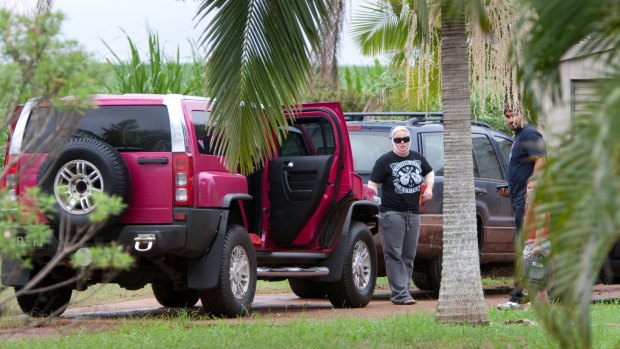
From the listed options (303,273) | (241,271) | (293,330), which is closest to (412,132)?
(303,273)

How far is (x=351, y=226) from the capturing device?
42.4 ft

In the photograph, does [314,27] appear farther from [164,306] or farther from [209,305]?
[164,306]

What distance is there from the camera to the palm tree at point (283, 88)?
898 cm

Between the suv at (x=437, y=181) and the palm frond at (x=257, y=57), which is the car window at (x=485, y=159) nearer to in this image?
the suv at (x=437, y=181)

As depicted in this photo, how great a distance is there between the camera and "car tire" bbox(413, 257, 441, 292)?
14.4m

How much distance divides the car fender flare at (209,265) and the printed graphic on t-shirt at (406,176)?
258cm

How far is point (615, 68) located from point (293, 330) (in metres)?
6.09

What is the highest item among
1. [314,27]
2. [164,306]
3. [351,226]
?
[314,27]

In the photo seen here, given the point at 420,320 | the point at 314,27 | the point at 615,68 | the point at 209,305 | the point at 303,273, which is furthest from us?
the point at 303,273

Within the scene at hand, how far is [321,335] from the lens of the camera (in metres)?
9.01

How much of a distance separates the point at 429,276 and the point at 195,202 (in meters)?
4.69

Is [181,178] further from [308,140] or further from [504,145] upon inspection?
[504,145]

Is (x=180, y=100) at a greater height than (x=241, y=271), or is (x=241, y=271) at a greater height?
(x=180, y=100)

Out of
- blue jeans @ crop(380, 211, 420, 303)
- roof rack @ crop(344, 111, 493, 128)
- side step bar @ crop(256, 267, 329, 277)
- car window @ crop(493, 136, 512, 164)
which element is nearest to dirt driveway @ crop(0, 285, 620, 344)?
blue jeans @ crop(380, 211, 420, 303)
